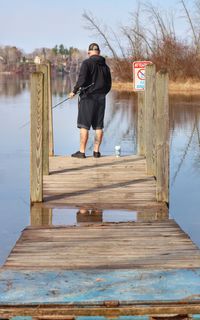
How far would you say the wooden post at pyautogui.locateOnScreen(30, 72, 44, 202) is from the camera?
7.29 meters

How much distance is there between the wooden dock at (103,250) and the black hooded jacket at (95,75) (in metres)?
0.95

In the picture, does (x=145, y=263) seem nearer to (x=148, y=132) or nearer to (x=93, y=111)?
(x=148, y=132)

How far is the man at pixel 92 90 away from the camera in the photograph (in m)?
9.77

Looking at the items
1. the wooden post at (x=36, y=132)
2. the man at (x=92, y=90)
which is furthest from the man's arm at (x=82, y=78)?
the wooden post at (x=36, y=132)

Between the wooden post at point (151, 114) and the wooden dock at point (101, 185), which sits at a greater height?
the wooden post at point (151, 114)

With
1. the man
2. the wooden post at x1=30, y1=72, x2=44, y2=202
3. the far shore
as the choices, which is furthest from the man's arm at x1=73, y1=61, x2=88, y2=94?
the far shore

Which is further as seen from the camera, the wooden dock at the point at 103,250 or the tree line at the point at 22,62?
the tree line at the point at 22,62

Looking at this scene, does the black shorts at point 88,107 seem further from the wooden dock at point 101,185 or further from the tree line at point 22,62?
the tree line at point 22,62

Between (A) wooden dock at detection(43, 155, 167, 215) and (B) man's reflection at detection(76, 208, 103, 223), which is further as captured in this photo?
(A) wooden dock at detection(43, 155, 167, 215)

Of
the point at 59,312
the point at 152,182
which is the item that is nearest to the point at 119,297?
the point at 59,312

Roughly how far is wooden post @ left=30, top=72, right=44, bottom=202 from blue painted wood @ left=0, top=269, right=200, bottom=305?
106 inches

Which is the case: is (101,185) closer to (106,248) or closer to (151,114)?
(151,114)

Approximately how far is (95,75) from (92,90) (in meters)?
0.23

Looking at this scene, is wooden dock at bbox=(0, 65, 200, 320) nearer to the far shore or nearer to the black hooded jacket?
the black hooded jacket
